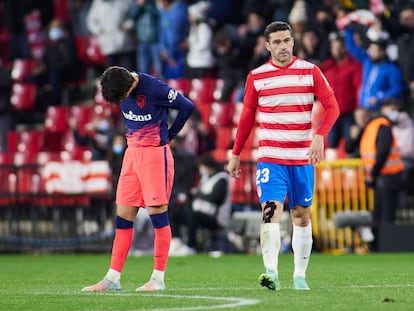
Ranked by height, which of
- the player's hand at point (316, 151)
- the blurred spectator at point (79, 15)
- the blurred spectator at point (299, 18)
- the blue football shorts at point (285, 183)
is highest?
the blurred spectator at point (79, 15)

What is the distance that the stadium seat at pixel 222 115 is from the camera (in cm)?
2344

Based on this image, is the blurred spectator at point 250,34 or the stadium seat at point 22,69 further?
the stadium seat at point 22,69

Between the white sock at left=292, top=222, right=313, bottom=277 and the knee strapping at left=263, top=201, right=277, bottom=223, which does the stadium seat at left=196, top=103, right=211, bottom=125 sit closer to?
the white sock at left=292, top=222, right=313, bottom=277

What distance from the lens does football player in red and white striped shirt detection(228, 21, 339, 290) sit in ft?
34.8

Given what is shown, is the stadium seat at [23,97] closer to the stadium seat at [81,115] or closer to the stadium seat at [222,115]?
the stadium seat at [81,115]

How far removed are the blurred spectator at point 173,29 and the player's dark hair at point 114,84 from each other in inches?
551

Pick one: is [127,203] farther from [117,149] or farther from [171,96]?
[117,149]

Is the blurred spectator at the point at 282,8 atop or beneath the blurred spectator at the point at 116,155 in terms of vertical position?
atop

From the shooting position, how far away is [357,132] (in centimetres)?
1919

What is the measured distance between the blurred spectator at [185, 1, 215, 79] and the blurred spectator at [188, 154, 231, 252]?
478 cm

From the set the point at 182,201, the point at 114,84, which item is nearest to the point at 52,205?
the point at 182,201

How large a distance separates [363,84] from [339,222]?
2842 millimetres

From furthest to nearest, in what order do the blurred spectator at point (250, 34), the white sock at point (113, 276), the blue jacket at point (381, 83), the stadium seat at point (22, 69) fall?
the stadium seat at point (22, 69) → the blurred spectator at point (250, 34) → the blue jacket at point (381, 83) → the white sock at point (113, 276)

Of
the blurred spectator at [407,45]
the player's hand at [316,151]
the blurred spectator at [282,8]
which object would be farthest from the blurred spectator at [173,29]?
the player's hand at [316,151]
